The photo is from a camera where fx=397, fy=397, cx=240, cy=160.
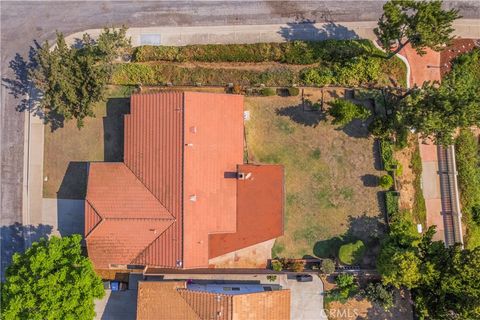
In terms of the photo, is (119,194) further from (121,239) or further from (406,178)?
(406,178)

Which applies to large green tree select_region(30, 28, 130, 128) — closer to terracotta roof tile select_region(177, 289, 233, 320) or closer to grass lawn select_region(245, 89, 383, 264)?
grass lawn select_region(245, 89, 383, 264)

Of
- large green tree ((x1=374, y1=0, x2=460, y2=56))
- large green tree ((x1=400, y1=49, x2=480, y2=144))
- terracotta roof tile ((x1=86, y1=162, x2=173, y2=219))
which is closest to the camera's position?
large green tree ((x1=400, y1=49, x2=480, y2=144))

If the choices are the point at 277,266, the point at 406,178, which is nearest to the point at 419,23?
the point at 406,178

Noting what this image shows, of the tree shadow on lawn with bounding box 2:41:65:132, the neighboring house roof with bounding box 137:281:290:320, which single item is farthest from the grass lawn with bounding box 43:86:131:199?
→ the neighboring house roof with bounding box 137:281:290:320

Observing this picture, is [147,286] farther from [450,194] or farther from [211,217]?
[450,194]

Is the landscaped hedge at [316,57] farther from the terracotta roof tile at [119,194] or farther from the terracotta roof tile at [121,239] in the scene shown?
the terracotta roof tile at [121,239]
